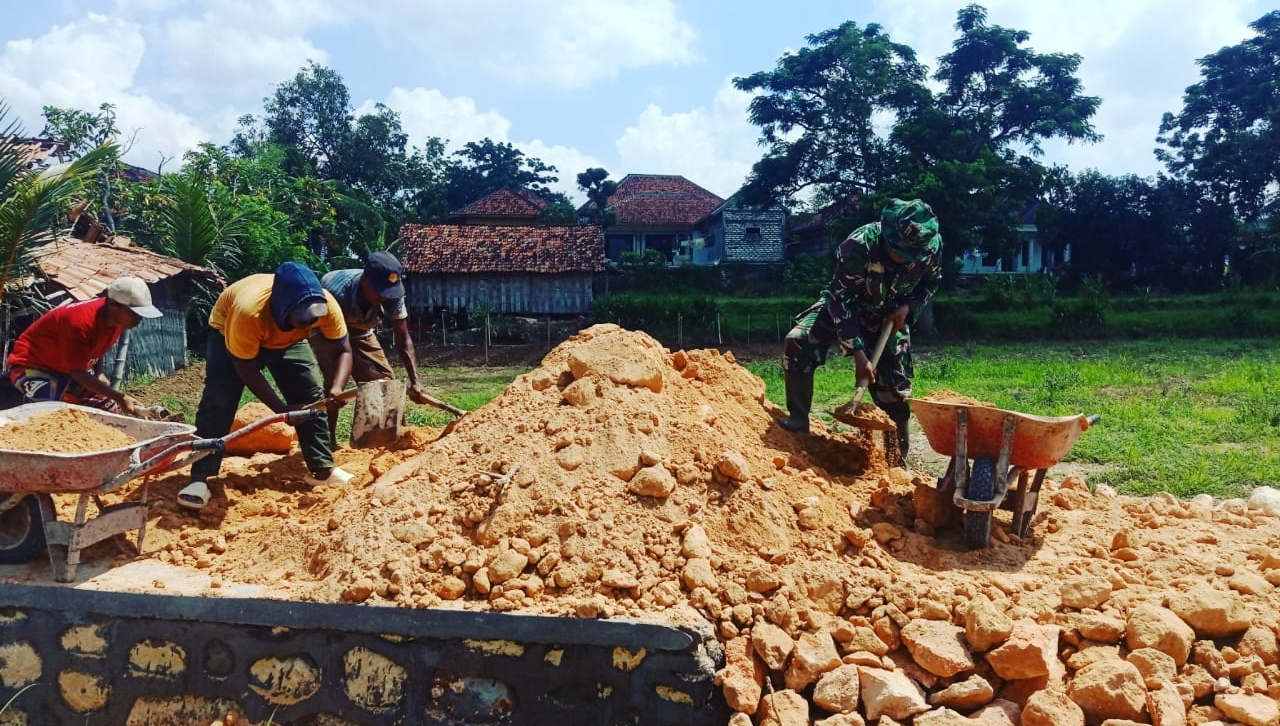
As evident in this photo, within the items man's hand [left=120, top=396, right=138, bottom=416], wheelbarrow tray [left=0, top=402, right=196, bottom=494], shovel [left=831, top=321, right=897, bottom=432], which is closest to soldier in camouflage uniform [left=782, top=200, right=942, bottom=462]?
shovel [left=831, top=321, right=897, bottom=432]

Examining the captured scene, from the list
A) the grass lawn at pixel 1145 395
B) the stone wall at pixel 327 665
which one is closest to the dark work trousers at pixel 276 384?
the stone wall at pixel 327 665

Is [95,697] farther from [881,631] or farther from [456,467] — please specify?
[881,631]

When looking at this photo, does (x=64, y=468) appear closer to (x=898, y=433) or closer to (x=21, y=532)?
(x=21, y=532)

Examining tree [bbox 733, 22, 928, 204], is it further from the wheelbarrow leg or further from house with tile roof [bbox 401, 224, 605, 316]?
the wheelbarrow leg

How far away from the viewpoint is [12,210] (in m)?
7.54

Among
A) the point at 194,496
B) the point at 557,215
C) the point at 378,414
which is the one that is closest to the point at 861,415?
the point at 378,414

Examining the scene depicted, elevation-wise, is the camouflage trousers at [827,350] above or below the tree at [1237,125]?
below

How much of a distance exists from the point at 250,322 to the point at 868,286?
314cm

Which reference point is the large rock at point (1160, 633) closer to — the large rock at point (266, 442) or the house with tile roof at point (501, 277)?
the large rock at point (266, 442)

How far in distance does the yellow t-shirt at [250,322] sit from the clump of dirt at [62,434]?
2.17 ft

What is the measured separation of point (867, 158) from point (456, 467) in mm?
20967

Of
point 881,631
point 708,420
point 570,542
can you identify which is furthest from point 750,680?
point 708,420

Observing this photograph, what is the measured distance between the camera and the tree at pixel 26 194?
7543 mm

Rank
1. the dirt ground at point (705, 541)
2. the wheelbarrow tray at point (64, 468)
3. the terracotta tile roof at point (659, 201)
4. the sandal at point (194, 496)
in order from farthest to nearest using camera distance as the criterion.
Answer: the terracotta tile roof at point (659, 201), the sandal at point (194, 496), the wheelbarrow tray at point (64, 468), the dirt ground at point (705, 541)
